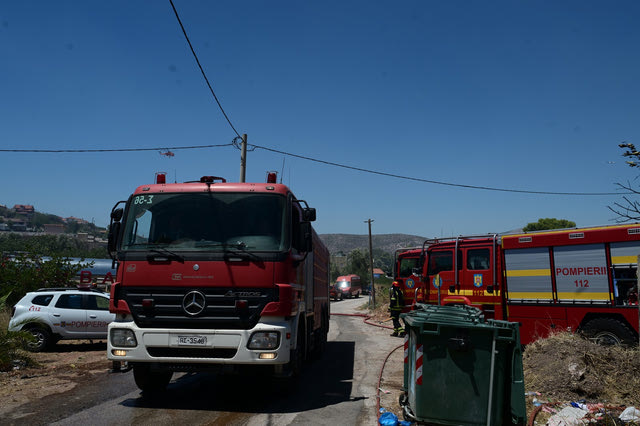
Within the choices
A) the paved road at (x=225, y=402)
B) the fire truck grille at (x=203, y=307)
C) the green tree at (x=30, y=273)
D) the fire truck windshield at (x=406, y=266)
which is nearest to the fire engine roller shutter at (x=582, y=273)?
the paved road at (x=225, y=402)

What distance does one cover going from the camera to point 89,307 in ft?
40.6

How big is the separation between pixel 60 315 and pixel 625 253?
12963 millimetres

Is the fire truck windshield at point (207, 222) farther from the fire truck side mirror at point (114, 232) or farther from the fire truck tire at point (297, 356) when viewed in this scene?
the fire truck tire at point (297, 356)

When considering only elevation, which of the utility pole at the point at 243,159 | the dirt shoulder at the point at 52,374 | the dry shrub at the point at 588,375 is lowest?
the dirt shoulder at the point at 52,374

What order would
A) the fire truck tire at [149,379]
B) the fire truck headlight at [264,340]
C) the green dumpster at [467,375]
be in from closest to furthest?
1. the green dumpster at [467,375]
2. the fire truck headlight at [264,340]
3. the fire truck tire at [149,379]

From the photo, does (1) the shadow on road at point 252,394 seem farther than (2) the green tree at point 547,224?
No

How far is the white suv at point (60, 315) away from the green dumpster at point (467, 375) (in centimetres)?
971

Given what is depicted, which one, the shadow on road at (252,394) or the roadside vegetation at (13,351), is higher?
the roadside vegetation at (13,351)

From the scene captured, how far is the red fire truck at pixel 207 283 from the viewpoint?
6270 mm

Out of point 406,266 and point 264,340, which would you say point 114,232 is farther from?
point 406,266

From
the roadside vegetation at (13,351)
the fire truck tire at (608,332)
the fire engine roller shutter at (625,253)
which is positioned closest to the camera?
the roadside vegetation at (13,351)

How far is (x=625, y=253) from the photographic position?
9602 millimetres

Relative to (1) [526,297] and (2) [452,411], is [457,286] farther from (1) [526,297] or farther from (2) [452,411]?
(2) [452,411]

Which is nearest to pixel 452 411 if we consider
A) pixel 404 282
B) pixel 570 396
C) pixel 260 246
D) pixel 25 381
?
pixel 570 396
